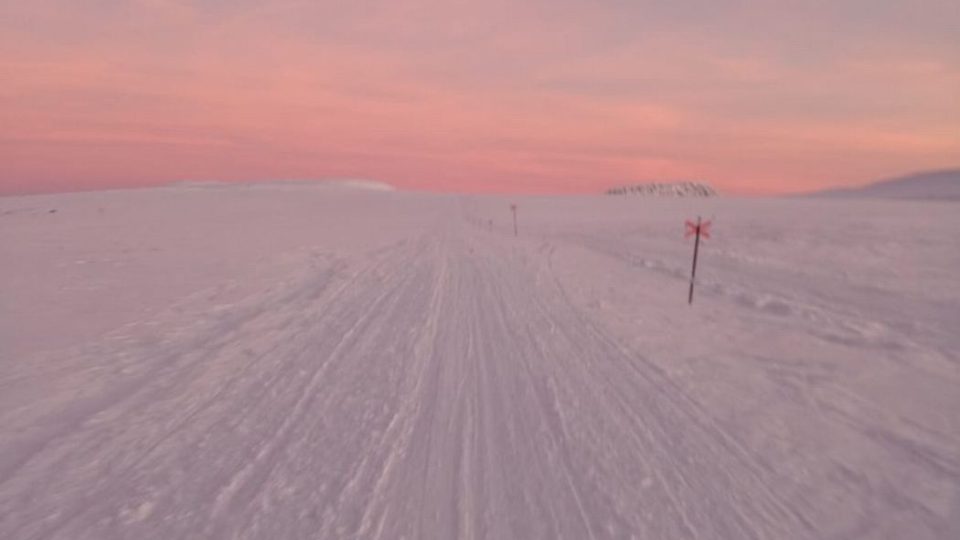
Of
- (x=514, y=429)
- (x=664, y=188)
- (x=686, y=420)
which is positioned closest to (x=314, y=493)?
(x=514, y=429)

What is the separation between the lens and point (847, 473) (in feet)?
16.4

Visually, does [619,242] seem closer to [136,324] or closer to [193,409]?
[136,324]

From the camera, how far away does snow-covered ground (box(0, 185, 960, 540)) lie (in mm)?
4176


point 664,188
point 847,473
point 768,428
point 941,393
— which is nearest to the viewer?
point 847,473

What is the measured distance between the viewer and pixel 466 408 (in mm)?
5871

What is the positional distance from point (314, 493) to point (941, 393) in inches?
268

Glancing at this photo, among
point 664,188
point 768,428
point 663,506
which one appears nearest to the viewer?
point 663,506

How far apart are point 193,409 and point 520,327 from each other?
183 inches

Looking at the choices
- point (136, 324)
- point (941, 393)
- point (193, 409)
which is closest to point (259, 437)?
point (193, 409)

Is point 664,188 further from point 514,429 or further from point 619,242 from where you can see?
point 514,429

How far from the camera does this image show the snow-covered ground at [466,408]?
418cm

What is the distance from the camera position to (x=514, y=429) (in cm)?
544

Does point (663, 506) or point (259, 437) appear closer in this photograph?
point (663, 506)

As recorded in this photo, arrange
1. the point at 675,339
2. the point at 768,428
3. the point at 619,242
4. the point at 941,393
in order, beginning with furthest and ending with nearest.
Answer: the point at 619,242 < the point at 675,339 < the point at 941,393 < the point at 768,428
